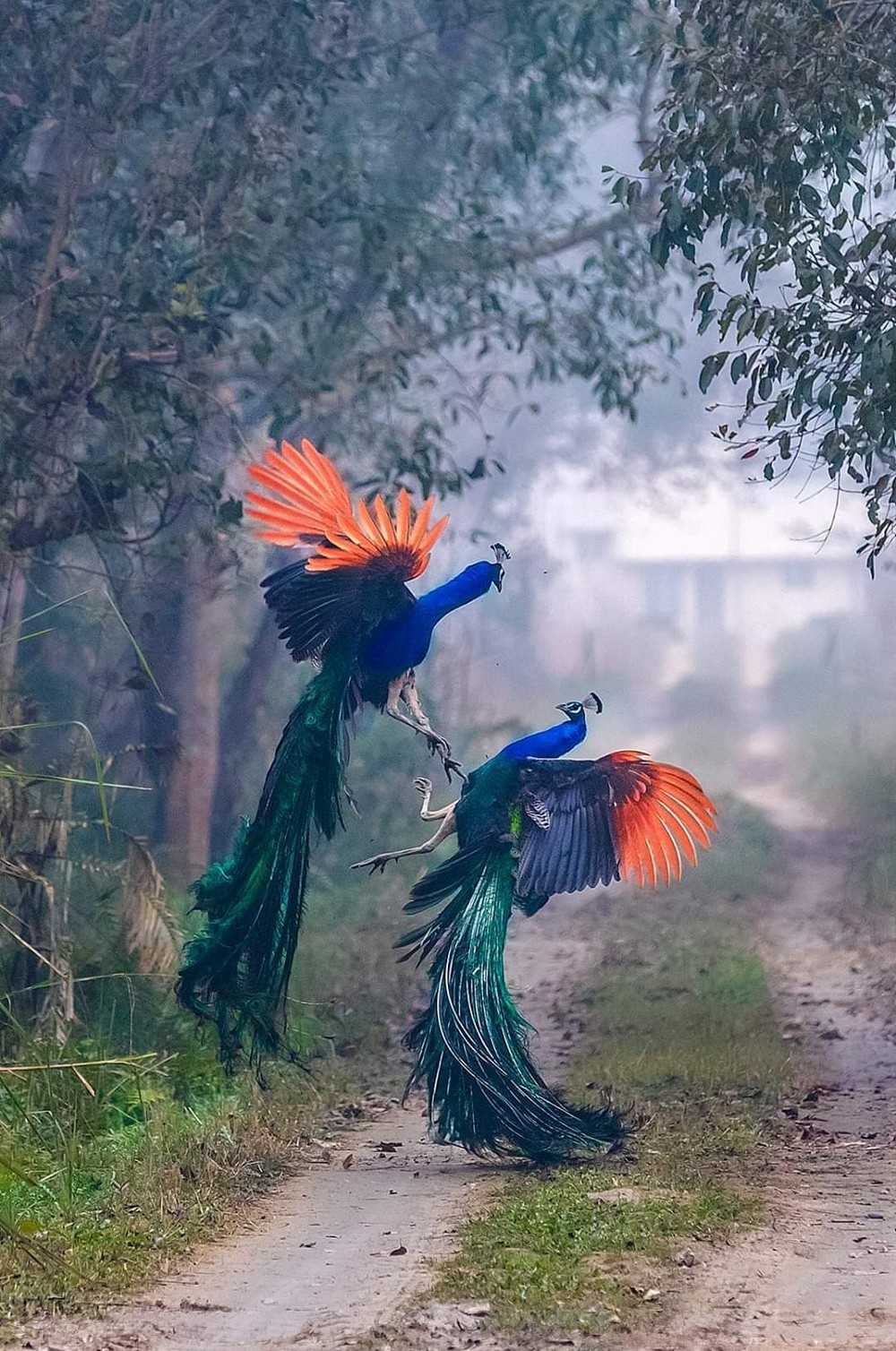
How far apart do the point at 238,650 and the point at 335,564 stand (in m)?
8.03

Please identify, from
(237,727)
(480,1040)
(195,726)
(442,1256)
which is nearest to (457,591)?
(480,1040)

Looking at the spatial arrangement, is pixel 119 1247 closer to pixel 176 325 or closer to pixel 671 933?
pixel 176 325

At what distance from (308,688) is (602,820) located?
1103 mm

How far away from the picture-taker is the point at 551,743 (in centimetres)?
516

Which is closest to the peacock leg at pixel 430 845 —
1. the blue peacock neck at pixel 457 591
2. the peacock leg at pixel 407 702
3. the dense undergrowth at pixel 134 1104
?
the peacock leg at pixel 407 702

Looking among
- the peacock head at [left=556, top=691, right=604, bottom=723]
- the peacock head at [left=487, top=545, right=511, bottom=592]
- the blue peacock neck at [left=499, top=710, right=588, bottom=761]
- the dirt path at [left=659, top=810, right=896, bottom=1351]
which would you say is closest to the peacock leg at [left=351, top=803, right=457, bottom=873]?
the blue peacock neck at [left=499, top=710, right=588, bottom=761]

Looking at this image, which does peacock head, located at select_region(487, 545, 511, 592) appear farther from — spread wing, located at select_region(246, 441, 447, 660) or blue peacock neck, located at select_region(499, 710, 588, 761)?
blue peacock neck, located at select_region(499, 710, 588, 761)

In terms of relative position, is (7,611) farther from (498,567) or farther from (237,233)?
(498,567)

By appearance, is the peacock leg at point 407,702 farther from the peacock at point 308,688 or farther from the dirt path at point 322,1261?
the dirt path at point 322,1261

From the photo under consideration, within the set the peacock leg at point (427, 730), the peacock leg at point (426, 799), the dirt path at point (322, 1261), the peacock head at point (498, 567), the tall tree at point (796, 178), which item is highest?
the tall tree at point (796, 178)

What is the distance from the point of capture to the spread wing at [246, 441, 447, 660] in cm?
498

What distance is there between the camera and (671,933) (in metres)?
10.9

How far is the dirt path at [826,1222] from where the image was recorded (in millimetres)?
3770

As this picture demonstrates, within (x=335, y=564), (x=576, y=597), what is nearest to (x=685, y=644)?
(x=576, y=597)
